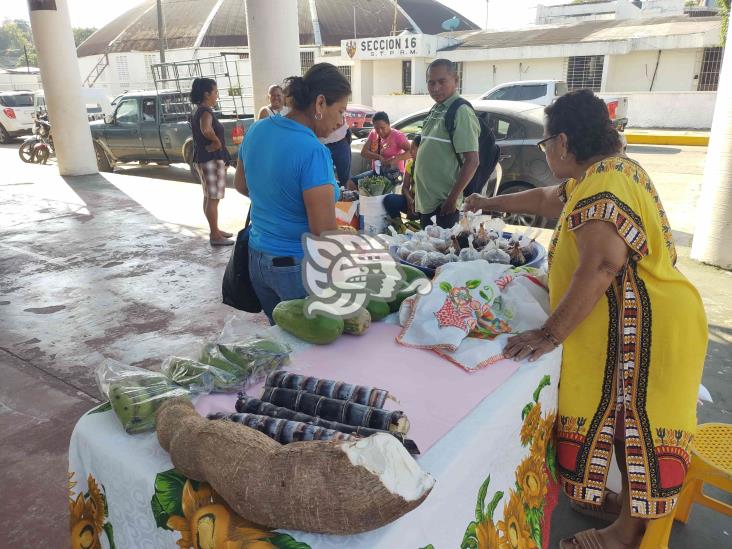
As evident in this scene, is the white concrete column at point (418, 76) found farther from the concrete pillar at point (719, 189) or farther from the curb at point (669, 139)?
the concrete pillar at point (719, 189)

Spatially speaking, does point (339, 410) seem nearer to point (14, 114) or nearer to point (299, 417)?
point (299, 417)

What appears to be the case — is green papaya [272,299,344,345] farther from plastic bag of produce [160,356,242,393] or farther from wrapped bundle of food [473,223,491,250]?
wrapped bundle of food [473,223,491,250]

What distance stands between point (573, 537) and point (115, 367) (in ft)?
5.63

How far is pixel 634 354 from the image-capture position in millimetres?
1657

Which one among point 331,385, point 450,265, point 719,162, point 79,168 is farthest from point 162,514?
point 79,168

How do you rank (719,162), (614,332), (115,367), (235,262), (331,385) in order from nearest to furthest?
1. (331,385)
2. (115,367)
3. (614,332)
4. (235,262)
5. (719,162)

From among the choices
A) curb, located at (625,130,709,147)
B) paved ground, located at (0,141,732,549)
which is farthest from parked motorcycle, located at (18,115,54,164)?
curb, located at (625,130,709,147)

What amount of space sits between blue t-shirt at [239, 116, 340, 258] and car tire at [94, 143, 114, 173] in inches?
446

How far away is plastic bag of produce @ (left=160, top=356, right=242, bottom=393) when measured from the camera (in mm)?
1478

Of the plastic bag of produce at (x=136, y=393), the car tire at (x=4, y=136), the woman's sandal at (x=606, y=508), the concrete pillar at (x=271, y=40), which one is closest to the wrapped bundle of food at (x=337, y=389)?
the plastic bag of produce at (x=136, y=393)

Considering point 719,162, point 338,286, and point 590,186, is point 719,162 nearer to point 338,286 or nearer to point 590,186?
point 590,186

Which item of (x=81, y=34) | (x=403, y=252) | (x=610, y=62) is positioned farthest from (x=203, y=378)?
(x=81, y=34)

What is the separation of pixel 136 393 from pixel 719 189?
4.96 meters

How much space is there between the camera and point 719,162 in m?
4.61
